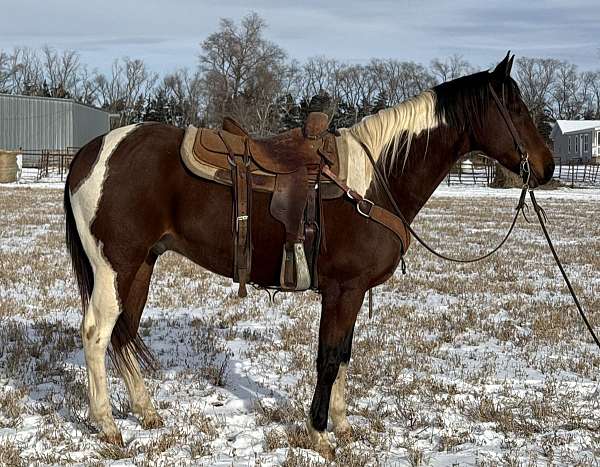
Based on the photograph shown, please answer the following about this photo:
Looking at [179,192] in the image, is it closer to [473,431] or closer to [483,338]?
[473,431]

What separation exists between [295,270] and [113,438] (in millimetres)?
1506

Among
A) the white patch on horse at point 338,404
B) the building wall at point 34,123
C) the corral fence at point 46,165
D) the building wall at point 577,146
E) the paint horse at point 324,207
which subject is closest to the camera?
the paint horse at point 324,207

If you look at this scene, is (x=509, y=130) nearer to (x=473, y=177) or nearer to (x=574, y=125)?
(x=473, y=177)

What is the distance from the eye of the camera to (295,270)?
385 centimetres

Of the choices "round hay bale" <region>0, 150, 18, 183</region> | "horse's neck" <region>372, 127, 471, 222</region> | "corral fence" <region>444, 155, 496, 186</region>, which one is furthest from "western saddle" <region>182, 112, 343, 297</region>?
"corral fence" <region>444, 155, 496, 186</region>

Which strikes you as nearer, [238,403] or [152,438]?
[152,438]

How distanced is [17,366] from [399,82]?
86.0 meters

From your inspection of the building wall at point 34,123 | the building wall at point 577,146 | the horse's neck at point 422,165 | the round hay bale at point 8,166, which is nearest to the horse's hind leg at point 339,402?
the horse's neck at point 422,165

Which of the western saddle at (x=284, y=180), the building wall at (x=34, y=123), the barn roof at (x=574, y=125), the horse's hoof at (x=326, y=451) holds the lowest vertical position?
the horse's hoof at (x=326, y=451)

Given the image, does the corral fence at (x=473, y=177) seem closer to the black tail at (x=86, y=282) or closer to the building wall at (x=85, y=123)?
the building wall at (x=85, y=123)

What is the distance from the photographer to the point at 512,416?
4.27 meters

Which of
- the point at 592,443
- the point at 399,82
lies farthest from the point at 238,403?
the point at 399,82

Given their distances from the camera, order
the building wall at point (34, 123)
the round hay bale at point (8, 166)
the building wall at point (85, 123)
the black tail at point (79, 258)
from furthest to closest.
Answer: the building wall at point (85, 123), the building wall at point (34, 123), the round hay bale at point (8, 166), the black tail at point (79, 258)

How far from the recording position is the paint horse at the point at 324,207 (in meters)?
3.90
